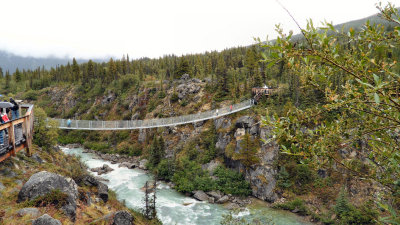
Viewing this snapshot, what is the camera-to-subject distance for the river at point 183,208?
→ 1465cm

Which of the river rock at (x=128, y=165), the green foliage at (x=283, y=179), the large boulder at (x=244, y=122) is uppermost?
the large boulder at (x=244, y=122)

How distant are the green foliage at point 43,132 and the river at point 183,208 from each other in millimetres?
6197

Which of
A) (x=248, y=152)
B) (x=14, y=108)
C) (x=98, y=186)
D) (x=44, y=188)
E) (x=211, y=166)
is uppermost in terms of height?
(x=14, y=108)

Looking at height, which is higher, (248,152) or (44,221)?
(44,221)

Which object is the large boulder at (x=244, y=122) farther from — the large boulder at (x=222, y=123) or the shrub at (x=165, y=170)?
the shrub at (x=165, y=170)

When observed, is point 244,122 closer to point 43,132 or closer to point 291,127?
point 43,132

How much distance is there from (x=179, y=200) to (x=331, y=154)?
17.1 meters

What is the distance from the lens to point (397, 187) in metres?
1.88

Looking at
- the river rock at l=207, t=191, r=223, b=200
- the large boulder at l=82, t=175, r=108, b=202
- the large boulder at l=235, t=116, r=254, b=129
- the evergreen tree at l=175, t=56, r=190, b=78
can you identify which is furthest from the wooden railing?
the evergreen tree at l=175, t=56, r=190, b=78

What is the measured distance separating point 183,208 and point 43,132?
1080 cm

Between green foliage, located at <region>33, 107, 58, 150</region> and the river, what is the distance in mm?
6197

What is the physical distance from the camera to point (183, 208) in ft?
53.6

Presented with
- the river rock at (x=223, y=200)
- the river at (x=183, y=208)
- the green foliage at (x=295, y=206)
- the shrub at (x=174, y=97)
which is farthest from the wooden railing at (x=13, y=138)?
the shrub at (x=174, y=97)

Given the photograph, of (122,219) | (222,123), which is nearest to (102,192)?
(122,219)
